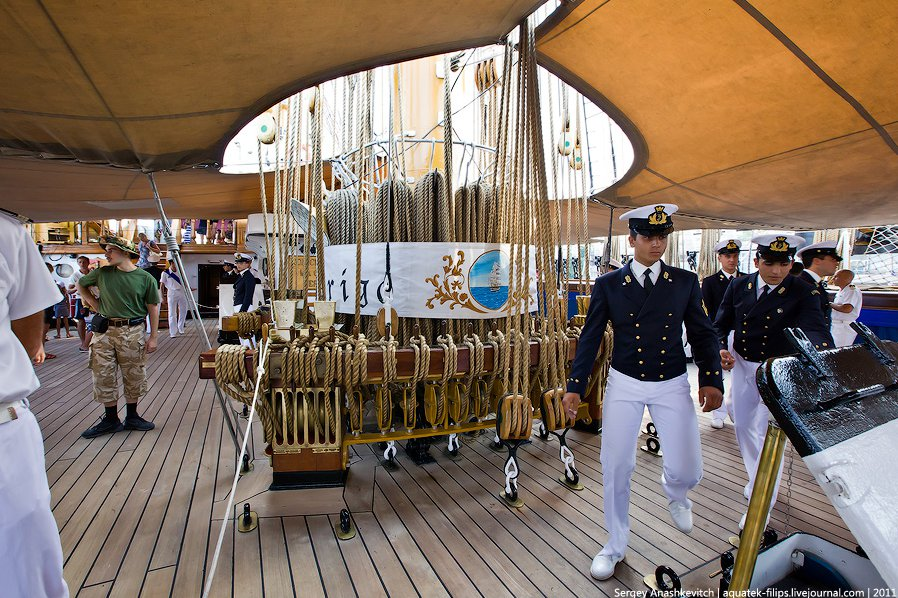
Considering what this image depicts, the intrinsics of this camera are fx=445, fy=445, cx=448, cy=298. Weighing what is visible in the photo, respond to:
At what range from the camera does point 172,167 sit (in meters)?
2.16

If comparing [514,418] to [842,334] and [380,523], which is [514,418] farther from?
[842,334]

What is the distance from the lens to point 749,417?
2154mm

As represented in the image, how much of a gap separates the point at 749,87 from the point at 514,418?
5.90 feet

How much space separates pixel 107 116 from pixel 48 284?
2.41 ft

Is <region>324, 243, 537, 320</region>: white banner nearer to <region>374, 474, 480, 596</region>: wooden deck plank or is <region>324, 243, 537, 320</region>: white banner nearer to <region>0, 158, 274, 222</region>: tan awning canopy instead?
<region>374, 474, 480, 596</region>: wooden deck plank

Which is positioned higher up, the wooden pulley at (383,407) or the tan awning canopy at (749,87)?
the tan awning canopy at (749,87)

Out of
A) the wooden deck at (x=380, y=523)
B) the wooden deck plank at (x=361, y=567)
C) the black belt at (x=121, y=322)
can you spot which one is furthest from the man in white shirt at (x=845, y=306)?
the black belt at (x=121, y=322)

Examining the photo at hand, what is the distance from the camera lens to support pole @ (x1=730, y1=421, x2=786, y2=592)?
2.65 feet

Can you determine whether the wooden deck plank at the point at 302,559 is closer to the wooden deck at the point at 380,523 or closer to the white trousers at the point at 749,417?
the wooden deck at the point at 380,523

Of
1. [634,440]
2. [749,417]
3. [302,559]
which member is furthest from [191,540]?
[749,417]

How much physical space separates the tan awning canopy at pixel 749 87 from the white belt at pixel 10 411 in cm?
219

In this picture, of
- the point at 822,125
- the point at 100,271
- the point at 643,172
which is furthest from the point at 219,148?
the point at 822,125

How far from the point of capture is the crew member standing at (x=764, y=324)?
206 cm

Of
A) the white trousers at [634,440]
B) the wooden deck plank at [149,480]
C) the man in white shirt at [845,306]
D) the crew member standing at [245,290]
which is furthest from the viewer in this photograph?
the crew member standing at [245,290]
